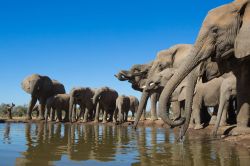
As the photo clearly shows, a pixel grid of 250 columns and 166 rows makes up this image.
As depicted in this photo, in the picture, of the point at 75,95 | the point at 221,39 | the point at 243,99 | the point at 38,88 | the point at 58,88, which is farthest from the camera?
the point at 58,88

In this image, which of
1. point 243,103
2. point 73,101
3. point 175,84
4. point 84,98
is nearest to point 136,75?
point 73,101

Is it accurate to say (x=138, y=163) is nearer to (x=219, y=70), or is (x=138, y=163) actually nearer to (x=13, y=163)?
(x=13, y=163)

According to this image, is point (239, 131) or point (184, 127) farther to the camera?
point (239, 131)

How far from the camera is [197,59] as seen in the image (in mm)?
6352

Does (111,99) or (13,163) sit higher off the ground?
(111,99)

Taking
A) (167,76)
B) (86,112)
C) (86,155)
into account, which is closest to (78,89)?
(86,112)

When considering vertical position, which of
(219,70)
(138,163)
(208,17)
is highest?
(208,17)

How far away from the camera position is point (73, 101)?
26109 millimetres

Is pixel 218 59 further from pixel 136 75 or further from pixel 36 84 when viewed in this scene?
pixel 36 84

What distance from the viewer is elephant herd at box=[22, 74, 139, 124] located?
2504 centimetres

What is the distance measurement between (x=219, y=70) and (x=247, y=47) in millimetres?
1060

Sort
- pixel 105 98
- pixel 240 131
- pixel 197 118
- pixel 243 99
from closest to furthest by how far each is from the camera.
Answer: pixel 240 131 < pixel 243 99 < pixel 197 118 < pixel 105 98

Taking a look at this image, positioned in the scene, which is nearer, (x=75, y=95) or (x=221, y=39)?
(x=221, y=39)

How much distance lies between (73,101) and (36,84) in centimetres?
381
